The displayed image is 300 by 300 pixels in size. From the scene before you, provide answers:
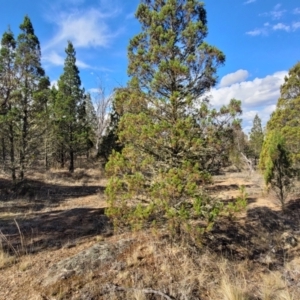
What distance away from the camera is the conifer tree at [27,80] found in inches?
564

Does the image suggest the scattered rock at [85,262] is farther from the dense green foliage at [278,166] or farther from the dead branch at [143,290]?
the dense green foliage at [278,166]

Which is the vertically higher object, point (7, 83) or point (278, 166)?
point (7, 83)

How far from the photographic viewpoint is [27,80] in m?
14.8

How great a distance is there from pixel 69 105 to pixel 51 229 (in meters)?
15.2

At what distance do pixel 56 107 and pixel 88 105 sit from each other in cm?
881

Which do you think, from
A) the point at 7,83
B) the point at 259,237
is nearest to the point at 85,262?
the point at 259,237

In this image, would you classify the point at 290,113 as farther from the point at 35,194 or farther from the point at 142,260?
the point at 35,194

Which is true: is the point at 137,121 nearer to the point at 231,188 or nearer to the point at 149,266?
the point at 149,266

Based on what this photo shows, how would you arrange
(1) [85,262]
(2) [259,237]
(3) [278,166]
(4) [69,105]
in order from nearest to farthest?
(1) [85,262] < (2) [259,237] < (3) [278,166] < (4) [69,105]

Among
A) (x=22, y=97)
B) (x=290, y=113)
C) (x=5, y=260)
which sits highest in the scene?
(x=22, y=97)

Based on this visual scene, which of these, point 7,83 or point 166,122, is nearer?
point 166,122

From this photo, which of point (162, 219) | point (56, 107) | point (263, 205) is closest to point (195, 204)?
point (162, 219)

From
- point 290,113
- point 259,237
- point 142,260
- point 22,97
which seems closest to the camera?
point 142,260

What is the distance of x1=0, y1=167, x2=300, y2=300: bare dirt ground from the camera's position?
4.21m
